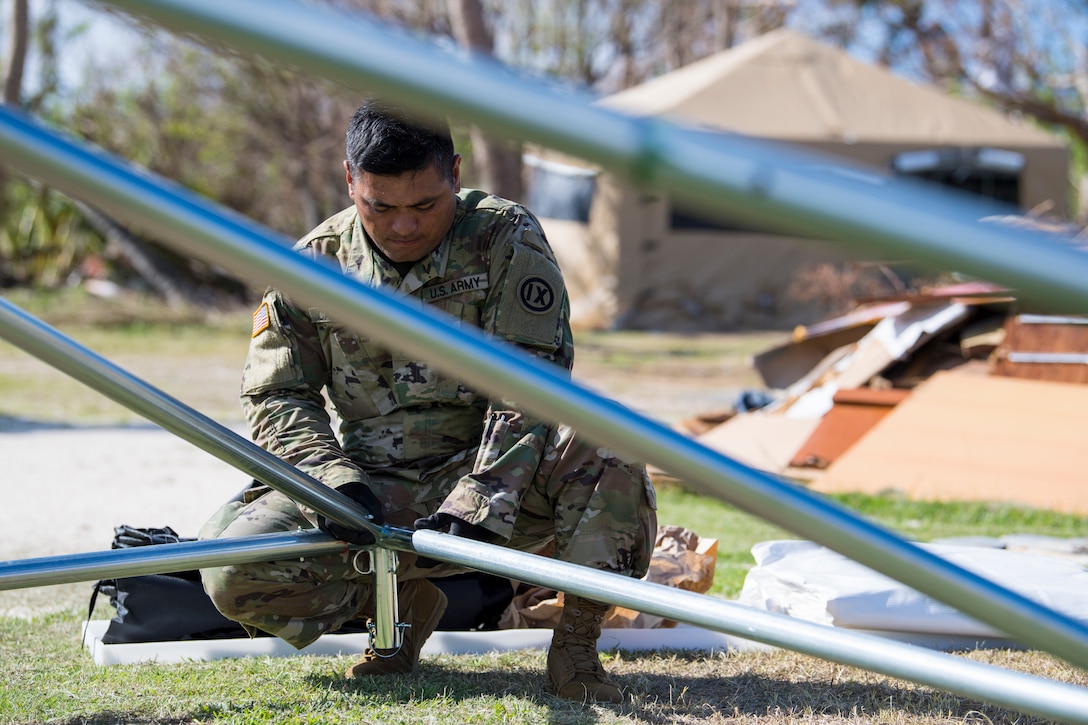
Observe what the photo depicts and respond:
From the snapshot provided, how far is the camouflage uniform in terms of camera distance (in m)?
2.39

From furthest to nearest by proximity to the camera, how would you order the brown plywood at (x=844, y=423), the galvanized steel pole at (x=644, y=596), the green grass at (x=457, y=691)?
the brown plywood at (x=844, y=423), the green grass at (x=457, y=691), the galvanized steel pole at (x=644, y=596)

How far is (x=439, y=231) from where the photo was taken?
8.59ft

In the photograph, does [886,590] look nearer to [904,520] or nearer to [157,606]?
[157,606]

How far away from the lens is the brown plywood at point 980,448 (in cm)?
514

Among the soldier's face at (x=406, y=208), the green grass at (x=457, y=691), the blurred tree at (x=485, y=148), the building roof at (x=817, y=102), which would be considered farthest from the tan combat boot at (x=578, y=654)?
the building roof at (x=817, y=102)

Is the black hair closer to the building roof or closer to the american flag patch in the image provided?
the american flag patch

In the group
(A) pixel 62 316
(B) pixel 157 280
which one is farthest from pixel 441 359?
(B) pixel 157 280

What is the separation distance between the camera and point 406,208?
2.52 metres

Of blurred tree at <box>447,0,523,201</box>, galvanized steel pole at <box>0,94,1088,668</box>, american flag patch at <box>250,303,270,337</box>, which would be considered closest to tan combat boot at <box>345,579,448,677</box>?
american flag patch at <box>250,303,270,337</box>

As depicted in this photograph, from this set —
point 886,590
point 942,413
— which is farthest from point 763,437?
point 886,590

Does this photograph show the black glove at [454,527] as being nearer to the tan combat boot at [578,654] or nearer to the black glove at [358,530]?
the black glove at [358,530]

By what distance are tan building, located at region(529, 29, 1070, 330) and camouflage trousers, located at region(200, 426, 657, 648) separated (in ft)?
42.1

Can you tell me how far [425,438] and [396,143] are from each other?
0.64 meters

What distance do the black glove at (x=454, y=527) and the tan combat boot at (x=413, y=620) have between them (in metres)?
0.32
